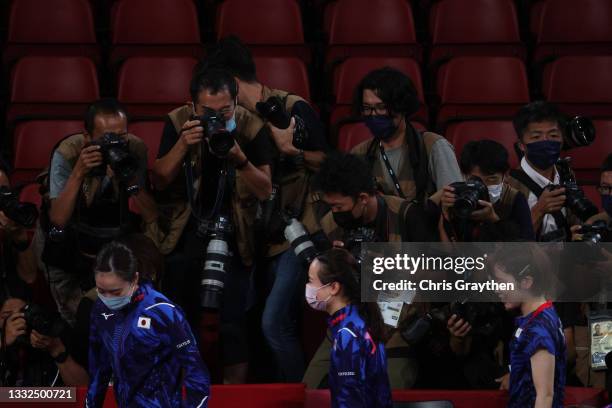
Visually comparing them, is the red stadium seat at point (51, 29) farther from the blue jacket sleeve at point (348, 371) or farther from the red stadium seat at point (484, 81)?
the blue jacket sleeve at point (348, 371)

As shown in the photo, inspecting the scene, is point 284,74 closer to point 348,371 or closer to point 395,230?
point 395,230

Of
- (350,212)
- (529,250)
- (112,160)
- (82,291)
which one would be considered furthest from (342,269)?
(82,291)

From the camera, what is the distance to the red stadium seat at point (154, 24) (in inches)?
260

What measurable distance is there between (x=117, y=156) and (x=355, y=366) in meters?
1.20

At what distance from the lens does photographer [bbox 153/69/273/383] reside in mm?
4617

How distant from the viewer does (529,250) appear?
4344 millimetres

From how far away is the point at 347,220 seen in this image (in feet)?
Answer: 14.9

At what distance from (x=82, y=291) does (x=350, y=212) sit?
119 cm

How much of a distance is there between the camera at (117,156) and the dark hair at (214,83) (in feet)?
1.12

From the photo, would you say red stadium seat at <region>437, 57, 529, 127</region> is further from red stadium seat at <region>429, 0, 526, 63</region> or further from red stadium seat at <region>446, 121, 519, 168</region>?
red stadium seat at <region>446, 121, 519, 168</region>

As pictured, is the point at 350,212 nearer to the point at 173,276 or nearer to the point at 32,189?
the point at 173,276

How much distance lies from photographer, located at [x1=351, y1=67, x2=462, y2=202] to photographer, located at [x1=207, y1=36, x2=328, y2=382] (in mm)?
234

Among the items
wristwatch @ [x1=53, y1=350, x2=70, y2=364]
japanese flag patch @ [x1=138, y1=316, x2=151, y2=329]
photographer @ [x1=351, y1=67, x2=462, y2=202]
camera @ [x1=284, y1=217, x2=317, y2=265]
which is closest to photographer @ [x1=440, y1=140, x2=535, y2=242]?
photographer @ [x1=351, y1=67, x2=462, y2=202]

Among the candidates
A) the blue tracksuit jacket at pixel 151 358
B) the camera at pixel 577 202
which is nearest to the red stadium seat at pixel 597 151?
the camera at pixel 577 202
